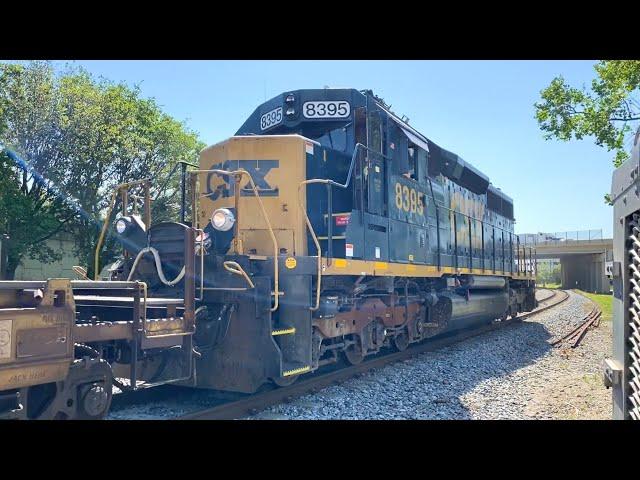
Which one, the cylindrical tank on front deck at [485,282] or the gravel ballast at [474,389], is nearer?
the gravel ballast at [474,389]

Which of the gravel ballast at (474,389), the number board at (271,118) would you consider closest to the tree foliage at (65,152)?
the number board at (271,118)

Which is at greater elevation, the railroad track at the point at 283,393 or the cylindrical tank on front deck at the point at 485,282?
the cylindrical tank on front deck at the point at 485,282

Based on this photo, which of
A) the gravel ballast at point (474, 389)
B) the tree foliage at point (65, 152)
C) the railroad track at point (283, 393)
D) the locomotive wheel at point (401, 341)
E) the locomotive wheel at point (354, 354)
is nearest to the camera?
the railroad track at point (283, 393)

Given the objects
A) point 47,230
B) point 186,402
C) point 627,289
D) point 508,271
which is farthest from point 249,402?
point 47,230

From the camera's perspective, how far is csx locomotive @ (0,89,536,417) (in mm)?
5137

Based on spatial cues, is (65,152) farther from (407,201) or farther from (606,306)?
(606,306)

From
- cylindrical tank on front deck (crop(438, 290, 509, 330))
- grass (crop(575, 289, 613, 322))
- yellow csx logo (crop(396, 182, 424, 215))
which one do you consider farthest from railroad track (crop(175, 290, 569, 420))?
grass (crop(575, 289, 613, 322))

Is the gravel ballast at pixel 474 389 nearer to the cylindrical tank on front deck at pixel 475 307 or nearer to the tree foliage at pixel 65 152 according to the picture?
the cylindrical tank on front deck at pixel 475 307

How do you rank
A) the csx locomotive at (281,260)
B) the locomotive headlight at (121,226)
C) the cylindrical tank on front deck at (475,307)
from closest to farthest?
the csx locomotive at (281,260) → the locomotive headlight at (121,226) → the cylindrical tank on front deck at (475,307)

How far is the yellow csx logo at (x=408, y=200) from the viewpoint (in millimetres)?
8469

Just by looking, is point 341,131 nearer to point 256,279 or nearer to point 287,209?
point 287,209

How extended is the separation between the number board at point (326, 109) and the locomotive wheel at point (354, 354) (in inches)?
129

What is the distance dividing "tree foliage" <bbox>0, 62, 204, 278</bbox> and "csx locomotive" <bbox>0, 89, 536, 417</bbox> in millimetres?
11795
